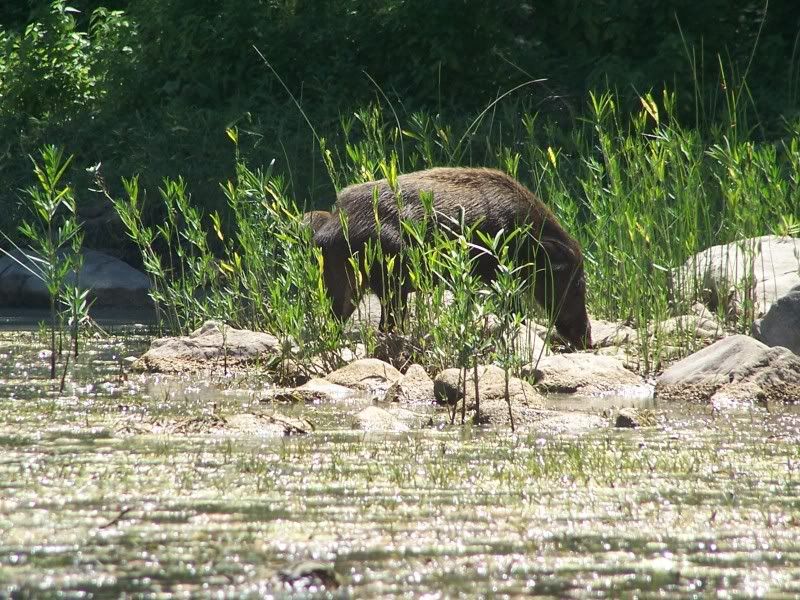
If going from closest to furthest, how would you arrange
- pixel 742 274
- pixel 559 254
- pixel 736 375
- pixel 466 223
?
1. pixel 736 375
2. pixel 466 223
3. pixel 559 254
4. pixel 742 274

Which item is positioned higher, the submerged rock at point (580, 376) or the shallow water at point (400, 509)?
the submerged rock at point (580, 376)

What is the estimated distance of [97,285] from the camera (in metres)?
13.6

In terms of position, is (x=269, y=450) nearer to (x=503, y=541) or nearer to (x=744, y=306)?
(x=503, y=541)

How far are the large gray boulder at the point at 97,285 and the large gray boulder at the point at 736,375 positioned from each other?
7155 mm

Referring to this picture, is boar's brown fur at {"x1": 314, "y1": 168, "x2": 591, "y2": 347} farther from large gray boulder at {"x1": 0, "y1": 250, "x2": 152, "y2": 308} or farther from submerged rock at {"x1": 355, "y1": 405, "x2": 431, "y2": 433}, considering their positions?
large gray boulder at {"x1": 0, "y1": 250, "x2": 152, "y2": 308}

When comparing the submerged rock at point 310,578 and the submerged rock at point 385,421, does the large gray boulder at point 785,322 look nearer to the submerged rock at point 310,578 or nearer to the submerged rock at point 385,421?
the submerged rock at point 385,421

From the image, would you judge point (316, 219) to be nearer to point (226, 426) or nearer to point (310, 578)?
point (226, 426)

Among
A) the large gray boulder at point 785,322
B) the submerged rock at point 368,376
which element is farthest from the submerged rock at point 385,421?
the large gray boulder at point 785,322

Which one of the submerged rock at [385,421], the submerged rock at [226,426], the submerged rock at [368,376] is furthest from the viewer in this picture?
the submerged rock at [368,376]

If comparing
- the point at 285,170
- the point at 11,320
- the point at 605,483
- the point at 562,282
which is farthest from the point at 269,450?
the point at 285,170

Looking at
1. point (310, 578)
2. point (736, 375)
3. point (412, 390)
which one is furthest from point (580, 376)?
point (310, 578)

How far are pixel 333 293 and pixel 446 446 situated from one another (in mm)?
3053

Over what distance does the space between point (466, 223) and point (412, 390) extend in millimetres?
1518

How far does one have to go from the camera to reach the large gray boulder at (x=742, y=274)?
8.84 m
